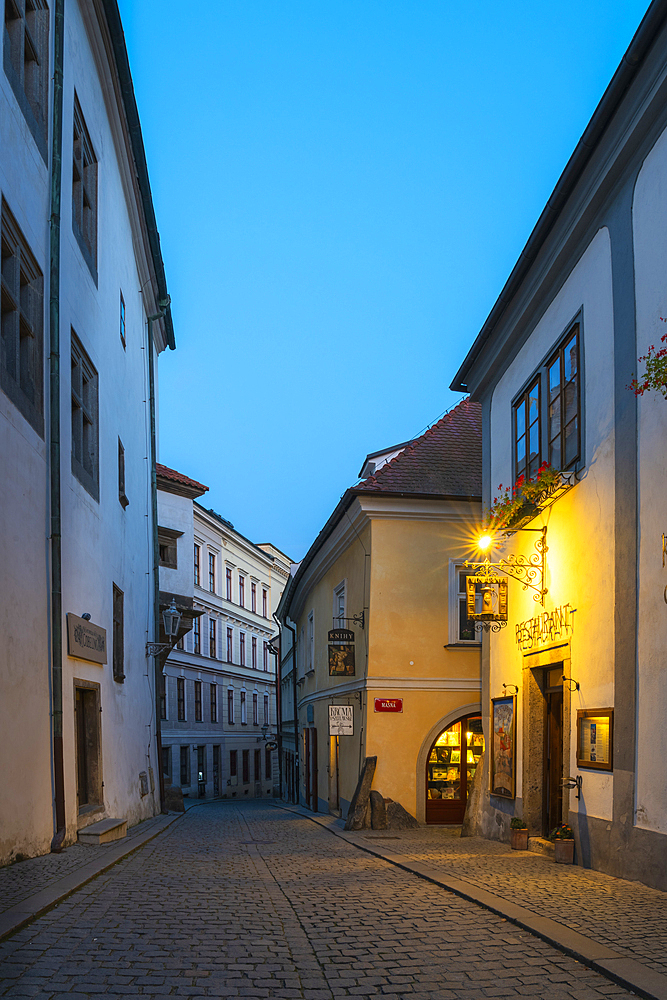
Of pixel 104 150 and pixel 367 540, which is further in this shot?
pixel 367 540

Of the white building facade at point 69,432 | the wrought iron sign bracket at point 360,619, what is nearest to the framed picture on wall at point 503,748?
the wrought iron sign bracket at point 360,619

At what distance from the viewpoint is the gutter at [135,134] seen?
15.0 metres

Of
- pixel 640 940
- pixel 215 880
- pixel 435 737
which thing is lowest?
pixel 640 940

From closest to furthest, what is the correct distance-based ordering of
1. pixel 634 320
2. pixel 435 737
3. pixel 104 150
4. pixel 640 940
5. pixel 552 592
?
pixel 640 940 → pixel 634 320 → pixel 552 592 → pixel 104 150 → pixel 435 737

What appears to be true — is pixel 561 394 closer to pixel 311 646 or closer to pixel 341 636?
pixel 341 636

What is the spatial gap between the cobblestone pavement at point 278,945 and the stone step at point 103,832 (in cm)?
235

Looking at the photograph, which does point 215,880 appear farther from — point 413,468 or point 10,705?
point 413,468

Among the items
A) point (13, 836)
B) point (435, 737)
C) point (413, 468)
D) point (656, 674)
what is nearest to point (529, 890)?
point (656, 674)

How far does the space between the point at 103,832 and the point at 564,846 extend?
227 inches

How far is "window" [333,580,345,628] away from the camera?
2294 centimetres

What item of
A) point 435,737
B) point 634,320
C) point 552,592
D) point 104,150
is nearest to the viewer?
point 634,320

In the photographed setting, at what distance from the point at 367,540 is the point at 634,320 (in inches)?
410

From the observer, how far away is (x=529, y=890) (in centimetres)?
843

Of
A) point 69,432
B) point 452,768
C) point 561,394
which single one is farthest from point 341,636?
point 561,394
